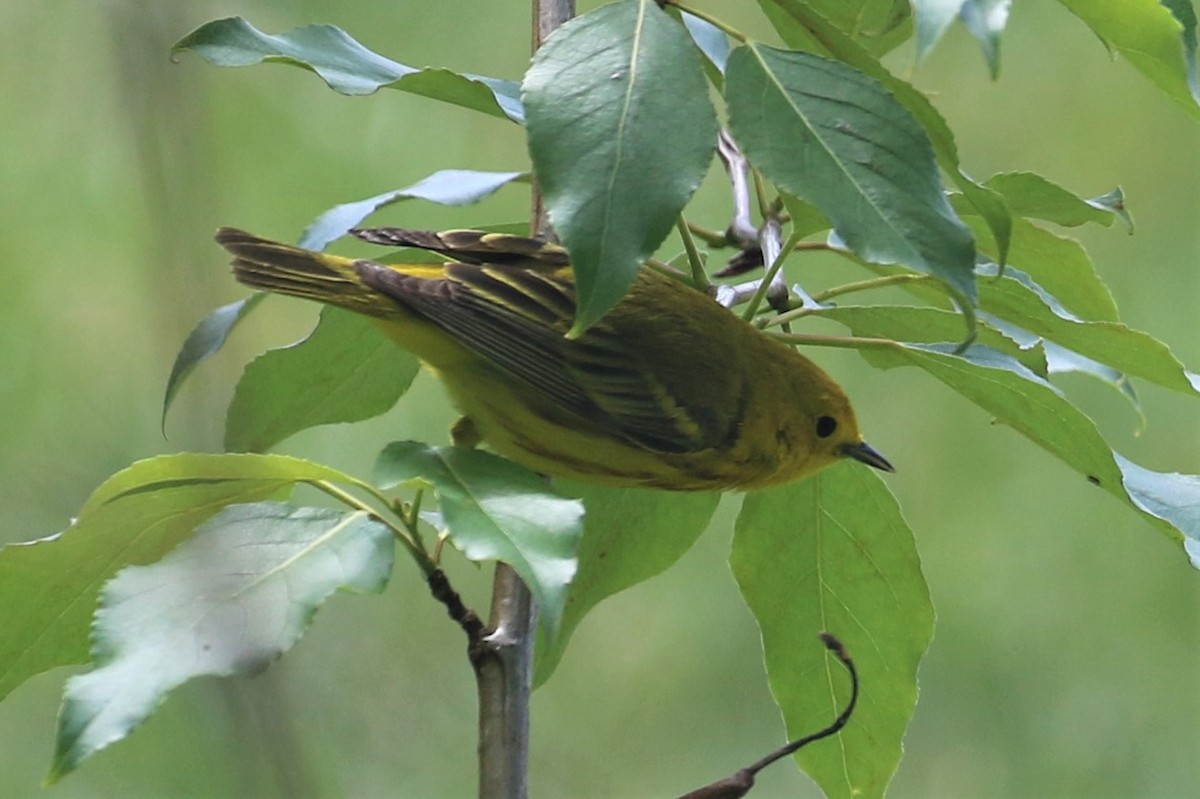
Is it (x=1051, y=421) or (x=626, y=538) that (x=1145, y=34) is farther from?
(x=626, y=538)

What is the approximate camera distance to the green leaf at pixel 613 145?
1204mm

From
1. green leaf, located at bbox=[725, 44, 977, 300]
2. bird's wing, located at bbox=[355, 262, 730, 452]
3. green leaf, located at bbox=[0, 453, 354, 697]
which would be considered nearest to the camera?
green leaf, located at bbox=[725, 44, 977, 300]

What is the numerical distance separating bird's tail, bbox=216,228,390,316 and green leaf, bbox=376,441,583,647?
1.88ft

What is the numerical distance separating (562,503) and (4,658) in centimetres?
63

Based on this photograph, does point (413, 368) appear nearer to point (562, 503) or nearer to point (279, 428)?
point (279, 428)

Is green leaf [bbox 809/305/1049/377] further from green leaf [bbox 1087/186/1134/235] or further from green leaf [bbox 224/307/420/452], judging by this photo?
green leaf [bbox 224/307/420/452]

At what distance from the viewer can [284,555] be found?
4.41 ft

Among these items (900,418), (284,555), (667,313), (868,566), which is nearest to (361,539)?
(284,555)

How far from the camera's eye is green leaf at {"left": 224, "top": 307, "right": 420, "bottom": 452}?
1.82 m

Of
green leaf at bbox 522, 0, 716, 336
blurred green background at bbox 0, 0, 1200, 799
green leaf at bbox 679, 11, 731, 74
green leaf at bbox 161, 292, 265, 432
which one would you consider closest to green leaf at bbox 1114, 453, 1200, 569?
green leaf at bbox 522, 0, 716, 336

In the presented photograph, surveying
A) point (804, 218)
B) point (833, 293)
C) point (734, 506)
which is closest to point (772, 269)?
point (804, 218)

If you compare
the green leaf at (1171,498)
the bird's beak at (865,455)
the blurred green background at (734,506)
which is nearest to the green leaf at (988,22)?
the green leaf at (1171,498)

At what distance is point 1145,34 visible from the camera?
1.44 meters

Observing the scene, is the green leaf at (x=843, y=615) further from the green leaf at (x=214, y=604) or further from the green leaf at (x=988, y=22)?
the green leaf at (x=988, y=22)
